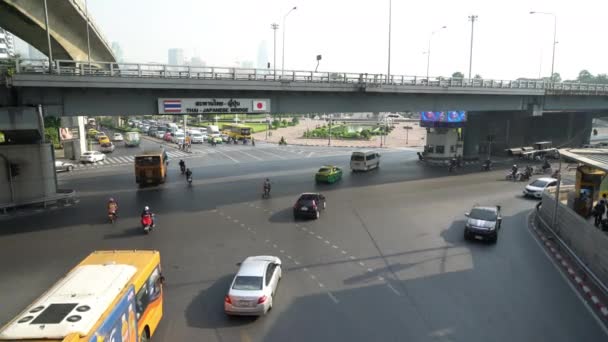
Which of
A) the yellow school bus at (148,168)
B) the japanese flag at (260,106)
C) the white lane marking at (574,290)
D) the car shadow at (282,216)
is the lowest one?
the car shadow at (282,216)

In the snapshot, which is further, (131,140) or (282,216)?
(131,140)

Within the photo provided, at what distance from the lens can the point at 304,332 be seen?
11.5 metres

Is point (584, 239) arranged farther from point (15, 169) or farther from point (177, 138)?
point (177, 138)

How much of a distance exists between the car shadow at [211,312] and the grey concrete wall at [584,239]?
12.1m

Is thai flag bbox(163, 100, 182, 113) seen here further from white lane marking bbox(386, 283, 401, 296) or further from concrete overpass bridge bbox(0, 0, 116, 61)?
concrete overpass bridge bbox(0, 0, 116, 61)

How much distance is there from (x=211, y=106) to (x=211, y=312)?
1664 centimetres

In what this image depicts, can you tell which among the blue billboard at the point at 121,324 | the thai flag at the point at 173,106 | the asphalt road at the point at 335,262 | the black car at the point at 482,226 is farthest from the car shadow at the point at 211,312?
the thai flag at the point at 173,106

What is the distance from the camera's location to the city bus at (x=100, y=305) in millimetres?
7453

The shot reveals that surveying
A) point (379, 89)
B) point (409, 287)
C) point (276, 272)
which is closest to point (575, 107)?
point (379, 89)

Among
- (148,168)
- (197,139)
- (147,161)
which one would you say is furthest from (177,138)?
(148,168)

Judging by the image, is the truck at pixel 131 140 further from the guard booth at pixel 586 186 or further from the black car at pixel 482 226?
the guard booth at pixel 586 186

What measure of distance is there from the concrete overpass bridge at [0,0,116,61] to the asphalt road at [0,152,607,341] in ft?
52.9

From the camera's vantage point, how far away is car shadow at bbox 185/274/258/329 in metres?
12.1

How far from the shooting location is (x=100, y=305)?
27.3 feet
